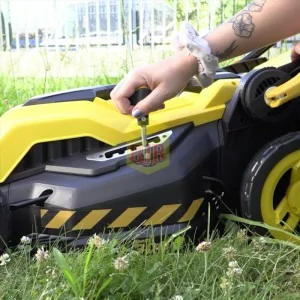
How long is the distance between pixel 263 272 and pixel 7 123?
2.31ft

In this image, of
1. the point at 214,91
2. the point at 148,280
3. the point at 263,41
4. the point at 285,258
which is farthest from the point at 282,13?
the point at 148,280

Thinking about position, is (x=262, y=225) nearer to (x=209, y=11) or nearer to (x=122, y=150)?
(x=122, y=150)

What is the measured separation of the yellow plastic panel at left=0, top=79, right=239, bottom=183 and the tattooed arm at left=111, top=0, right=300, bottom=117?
11cm

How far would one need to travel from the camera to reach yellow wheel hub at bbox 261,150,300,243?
4.93 ft

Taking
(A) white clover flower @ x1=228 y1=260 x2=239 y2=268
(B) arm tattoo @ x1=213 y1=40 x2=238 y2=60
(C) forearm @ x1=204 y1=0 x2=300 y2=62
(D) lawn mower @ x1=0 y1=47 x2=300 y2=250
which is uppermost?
(C) forearm @ x1=204 y1=0 x2=300 y2=62

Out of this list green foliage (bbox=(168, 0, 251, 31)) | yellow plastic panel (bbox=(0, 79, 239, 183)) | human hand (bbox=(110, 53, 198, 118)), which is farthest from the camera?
green foliage (bbox=(168, 0, 251, 31))

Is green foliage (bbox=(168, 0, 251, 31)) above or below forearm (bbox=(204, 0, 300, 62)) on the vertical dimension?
below

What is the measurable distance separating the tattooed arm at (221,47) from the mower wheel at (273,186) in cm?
26

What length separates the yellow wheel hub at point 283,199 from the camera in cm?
150

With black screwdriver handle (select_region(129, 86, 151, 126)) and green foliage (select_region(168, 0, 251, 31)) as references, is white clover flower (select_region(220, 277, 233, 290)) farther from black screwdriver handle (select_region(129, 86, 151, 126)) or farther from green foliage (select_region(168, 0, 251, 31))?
green foliage (select_region(168, 0, 251, 31))

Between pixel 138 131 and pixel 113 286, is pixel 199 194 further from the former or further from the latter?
pixel 113 286

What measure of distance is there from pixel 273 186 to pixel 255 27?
15.4 inches

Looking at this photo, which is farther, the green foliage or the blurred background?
the green foliage

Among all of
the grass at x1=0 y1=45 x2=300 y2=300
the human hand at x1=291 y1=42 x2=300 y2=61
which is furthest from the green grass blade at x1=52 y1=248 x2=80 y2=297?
the human hand at x1=291 y1=42 x2=300 y2=61
